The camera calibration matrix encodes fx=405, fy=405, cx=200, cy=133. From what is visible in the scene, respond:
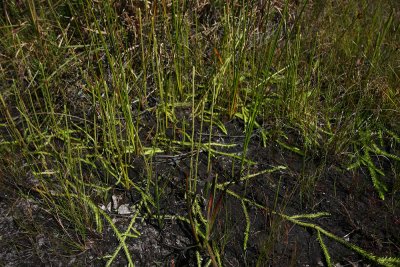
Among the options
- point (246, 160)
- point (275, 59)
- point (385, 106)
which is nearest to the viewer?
point (246, 160)

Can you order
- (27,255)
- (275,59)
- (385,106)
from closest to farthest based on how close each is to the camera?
(27,255), (385,106), (275,59)

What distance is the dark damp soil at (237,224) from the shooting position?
5.61ft

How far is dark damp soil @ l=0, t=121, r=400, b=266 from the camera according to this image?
1.71 meters

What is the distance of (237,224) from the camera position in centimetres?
183

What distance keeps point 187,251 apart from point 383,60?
1673 mm

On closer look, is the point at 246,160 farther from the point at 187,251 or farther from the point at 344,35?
the point at 344,35

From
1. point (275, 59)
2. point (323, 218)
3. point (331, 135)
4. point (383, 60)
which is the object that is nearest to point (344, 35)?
point (383, 60)

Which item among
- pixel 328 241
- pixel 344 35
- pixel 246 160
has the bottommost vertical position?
pixel 328 241

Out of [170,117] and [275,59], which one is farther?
[275,59]

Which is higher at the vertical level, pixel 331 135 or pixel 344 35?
pixel 344 35

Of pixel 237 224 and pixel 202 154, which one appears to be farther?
pixel 202 154

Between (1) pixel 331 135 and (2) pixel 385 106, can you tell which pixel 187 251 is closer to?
(1) pixel 331 135

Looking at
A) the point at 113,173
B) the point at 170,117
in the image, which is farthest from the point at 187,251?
the point at 170,117

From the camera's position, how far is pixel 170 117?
2240 millimetres
